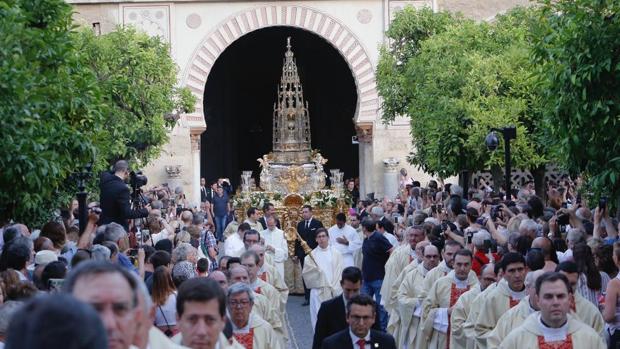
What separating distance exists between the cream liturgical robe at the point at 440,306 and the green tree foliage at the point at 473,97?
1041 cm

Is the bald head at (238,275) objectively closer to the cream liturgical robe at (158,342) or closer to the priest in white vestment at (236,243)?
the cream liturgical robe at (158,342)

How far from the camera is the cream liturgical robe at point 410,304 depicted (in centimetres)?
1355

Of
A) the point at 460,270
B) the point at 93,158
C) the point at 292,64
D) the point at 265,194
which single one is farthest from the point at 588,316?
the point at 292,64

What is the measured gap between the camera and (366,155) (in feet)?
118

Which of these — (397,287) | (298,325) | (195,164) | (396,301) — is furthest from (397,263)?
(195,164)

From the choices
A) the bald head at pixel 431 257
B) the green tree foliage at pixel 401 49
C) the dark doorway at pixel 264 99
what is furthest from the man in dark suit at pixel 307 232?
the dark doorway at pixel 264 99

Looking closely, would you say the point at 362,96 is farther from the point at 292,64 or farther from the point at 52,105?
the point at 52,105

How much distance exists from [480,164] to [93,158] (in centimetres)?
1108

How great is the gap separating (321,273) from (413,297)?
322 centimetres

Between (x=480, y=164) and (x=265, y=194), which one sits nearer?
(x=480, y=164)

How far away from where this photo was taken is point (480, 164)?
24.4 metres

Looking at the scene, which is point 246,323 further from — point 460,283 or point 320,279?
point 320,279

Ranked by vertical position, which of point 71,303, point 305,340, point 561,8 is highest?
point 561,8

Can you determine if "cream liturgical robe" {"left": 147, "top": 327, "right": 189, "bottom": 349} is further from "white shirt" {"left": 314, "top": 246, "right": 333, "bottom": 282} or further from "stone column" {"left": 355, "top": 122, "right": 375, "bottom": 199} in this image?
"stone column" {"left": 355, "top": 122, "right": 375, "bottom": 199}
